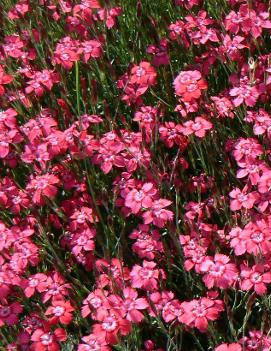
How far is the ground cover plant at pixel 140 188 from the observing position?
2887 mm

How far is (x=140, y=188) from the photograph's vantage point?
3195 mm

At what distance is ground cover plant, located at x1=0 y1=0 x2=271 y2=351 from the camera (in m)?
2.89

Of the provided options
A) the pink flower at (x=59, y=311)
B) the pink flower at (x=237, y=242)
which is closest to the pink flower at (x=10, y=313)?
the pink flower at (x=59, y=311)

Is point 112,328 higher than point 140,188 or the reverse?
the reverse

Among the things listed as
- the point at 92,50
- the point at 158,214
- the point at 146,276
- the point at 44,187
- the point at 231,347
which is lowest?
the point at 231,347

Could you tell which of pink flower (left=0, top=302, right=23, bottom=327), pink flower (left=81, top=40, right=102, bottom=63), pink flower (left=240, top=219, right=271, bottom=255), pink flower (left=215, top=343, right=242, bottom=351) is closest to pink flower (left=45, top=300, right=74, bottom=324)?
pink flower (left=0, top=302, right=23, bottom=327)

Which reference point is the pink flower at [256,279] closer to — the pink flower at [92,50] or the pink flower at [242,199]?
the pink flower at [242,199]

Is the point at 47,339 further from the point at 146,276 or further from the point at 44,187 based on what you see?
the point at 44,187

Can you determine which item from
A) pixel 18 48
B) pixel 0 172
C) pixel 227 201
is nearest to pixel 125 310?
pixel 227 201

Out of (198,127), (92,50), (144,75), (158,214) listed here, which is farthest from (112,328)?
(92,50)

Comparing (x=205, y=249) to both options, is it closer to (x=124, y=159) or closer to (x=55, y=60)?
(x=124, y=159)

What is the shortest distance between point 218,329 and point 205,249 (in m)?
0.37

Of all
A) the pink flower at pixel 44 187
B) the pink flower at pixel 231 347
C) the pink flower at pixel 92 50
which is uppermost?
the pink flower at pixel 92 50

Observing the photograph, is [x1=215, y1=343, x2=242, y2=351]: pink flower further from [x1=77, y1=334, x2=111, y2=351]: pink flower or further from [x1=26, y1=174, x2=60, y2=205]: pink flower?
[x1=26, y1=174, x2=60, y2=205]: pink flower
